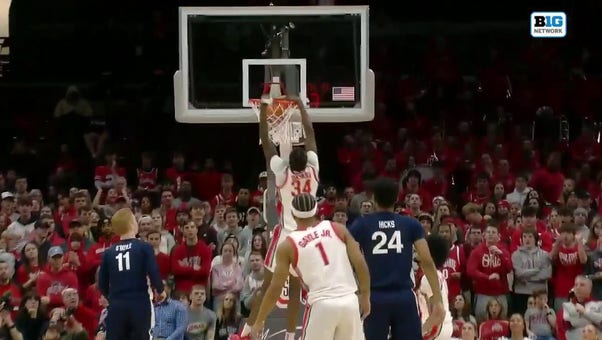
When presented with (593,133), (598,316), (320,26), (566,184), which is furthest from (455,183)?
(320,26)

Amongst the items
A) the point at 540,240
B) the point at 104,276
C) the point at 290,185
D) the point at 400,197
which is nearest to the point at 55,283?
the point at 104,276

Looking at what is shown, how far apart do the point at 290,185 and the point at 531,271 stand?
17.1ft

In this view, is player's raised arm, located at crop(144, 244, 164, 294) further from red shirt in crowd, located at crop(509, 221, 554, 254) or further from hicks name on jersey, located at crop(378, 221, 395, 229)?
red shirt in crowd, located at crop(509, 221, 554, 254)

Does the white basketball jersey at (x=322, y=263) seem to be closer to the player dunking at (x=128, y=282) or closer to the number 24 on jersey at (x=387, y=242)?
the number 24 on jersey at (x=387, y=242)

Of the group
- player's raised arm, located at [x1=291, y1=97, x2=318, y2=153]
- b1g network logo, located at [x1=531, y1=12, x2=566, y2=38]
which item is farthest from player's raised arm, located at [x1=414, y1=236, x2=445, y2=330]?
b1g network logo, located at [x1=531, y1=12, x2=566, y2=38]

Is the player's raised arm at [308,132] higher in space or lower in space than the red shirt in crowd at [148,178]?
higher

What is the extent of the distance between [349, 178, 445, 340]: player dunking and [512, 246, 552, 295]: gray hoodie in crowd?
5.41m

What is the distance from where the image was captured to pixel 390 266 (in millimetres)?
10555

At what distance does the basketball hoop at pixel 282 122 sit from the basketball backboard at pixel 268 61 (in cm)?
67

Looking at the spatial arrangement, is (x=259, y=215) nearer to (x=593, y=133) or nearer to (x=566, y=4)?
(x=593, y=133)

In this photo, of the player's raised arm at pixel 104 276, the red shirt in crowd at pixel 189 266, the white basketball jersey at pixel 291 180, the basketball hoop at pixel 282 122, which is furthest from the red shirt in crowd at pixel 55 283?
the white basketball jersey at pixel 291 180

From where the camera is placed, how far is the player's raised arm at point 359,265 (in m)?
10.0

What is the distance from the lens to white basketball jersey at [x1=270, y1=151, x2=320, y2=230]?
11.4m

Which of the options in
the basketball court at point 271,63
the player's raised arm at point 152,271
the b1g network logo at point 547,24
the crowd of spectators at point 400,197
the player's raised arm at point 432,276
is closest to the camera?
the player's raised arm at point 432,276
